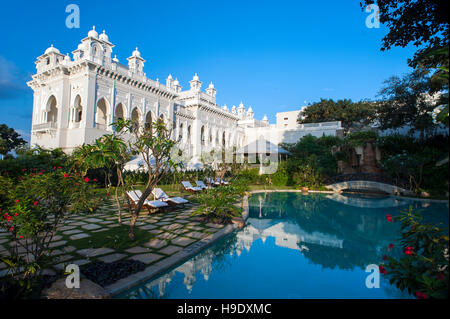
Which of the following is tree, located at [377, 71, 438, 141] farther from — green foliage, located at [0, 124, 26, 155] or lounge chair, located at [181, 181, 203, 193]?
green foliage, located at [0, 124, 26, 155]

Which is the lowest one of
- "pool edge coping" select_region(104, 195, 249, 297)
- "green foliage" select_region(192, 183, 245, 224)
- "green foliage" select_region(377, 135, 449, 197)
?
"pool edge coping" select_region(104, 195, 249, 297)

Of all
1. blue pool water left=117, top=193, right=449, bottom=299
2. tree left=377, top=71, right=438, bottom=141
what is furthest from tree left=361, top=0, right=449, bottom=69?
tree left=377, top=71, right=438, bottom=141

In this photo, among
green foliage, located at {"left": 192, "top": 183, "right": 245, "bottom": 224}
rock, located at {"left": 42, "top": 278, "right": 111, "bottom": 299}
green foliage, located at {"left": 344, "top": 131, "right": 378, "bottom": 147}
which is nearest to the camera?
rock, located at {"left": 42, "top": 278, "right": 111, "bottom": 299}

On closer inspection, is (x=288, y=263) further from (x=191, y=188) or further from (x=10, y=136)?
(x=10, y=136)

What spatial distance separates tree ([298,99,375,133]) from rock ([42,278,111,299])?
93.5 ft

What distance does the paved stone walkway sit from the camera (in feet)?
10.8

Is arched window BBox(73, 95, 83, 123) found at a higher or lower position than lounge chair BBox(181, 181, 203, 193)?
higher

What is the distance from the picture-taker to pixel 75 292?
2.24m

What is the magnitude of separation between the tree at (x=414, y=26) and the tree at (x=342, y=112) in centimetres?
2462

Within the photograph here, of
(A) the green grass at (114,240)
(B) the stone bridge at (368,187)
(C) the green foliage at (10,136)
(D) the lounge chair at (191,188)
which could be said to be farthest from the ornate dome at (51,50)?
(B) the stone bridge at (368,187)

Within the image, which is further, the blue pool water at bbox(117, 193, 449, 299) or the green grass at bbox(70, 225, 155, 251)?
the green grass at bbox(70, 225, 155, 251)

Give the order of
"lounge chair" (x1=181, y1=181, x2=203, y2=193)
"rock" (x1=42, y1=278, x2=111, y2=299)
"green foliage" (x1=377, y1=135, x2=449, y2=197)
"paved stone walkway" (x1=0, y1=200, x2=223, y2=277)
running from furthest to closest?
"lounge chair" (x1=181, y1=181, x2=203, y2=193)
"green foliage" (x1=377, y1=135, x2=449, y2=197)
"paved stone walkway" (x1=0, y1=200, x2=223, y2=277)
"rock" (x1=42, y1=278, x2=111, y2=299)

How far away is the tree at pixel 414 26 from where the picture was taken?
3.02 m

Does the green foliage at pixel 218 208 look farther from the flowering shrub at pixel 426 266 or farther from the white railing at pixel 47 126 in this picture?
the white railing at pixel 47 126
